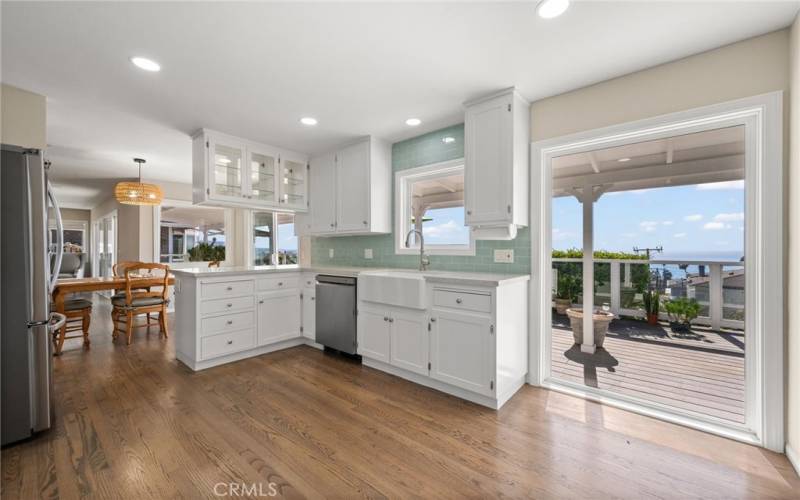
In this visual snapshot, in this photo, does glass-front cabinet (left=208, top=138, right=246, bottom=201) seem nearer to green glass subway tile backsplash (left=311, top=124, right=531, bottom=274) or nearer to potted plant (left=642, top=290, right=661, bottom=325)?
green glass subway tile backsplash (left=311, top=124, right=531, bottom=274)

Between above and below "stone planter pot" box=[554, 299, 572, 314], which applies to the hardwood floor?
below

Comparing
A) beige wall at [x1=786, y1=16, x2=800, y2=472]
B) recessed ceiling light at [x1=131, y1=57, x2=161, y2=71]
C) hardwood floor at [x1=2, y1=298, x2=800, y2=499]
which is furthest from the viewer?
recessed ceiling light at [x1=131, y1=57, x2=161, y2=71]

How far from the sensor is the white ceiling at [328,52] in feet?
5.67

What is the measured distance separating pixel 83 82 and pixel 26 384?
208 cm

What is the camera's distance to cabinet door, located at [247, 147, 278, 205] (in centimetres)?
376

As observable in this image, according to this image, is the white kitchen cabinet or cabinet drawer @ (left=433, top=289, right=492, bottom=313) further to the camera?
the white kitchen cabinet

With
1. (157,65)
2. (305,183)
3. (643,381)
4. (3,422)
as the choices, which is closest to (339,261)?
(305,183)

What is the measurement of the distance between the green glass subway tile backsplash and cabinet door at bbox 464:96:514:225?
0.40 meters

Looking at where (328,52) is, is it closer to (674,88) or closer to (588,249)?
(674,88)

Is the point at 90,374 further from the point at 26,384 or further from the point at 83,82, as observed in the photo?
the point at 83,82

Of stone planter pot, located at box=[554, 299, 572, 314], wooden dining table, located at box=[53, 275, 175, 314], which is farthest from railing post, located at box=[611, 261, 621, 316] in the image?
wooden dining table, located at box=[53, 275, 175, 314]

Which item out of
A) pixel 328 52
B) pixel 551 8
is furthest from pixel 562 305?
pixel 328 52

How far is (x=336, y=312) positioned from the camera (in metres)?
3.46

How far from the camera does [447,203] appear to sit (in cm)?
349
